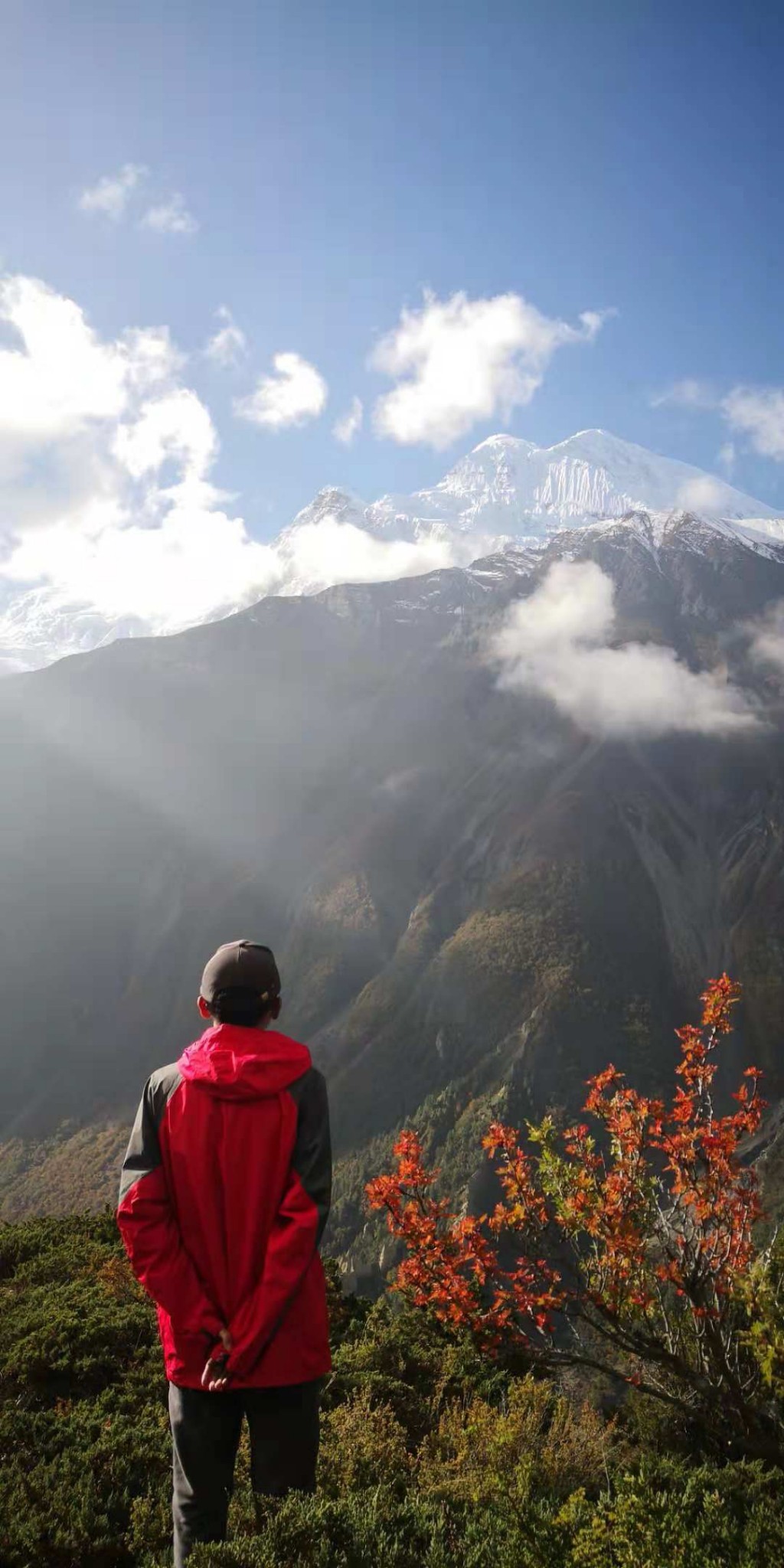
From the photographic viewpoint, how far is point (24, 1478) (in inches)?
268

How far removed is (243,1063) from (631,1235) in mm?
5819

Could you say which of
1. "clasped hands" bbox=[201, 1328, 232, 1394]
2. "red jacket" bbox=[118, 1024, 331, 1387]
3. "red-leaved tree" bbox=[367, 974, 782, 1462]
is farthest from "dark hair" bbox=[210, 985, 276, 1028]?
"red-leaved tree" bbox=[367, 974, 782, 1462]

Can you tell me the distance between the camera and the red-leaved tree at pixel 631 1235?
782 cm

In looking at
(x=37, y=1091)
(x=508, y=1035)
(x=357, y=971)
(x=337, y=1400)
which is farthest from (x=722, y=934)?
(x=337, y=1400)

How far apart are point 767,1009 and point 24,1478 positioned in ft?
638

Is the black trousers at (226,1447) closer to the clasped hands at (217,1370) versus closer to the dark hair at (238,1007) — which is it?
the clasped hands at (217,1370)

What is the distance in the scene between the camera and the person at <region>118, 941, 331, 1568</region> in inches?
156

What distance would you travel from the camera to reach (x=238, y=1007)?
4.30m

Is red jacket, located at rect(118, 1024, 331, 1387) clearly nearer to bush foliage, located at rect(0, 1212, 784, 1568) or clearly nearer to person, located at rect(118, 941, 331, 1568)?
person, located at rect(118, 941, 331, 1568)

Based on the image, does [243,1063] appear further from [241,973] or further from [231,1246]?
[231,1246]

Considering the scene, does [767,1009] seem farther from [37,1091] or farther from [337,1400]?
[337,1400]

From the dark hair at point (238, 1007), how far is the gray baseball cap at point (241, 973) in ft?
0.06

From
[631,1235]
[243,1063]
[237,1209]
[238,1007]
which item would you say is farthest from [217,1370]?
[631,1235]

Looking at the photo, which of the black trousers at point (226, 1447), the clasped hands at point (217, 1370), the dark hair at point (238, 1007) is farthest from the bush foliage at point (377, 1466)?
the dark hair at point (238, 1007)
